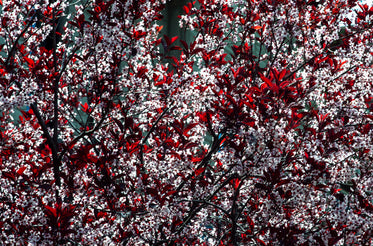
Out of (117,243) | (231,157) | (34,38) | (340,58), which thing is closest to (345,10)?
(340,58)

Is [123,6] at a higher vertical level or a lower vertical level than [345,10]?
lower

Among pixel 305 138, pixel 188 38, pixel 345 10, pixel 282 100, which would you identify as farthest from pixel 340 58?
pixel 188 38

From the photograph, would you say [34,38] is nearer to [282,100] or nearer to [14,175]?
[14,175]

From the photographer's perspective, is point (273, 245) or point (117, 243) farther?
point (117, 243)

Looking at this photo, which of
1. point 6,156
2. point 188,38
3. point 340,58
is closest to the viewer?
point 6,156

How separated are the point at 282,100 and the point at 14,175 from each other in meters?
2.31

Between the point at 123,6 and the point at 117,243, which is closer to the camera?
the point at 123,6

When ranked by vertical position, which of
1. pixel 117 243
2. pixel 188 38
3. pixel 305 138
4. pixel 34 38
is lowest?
pixel 117 243

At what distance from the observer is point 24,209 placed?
277 centimetres

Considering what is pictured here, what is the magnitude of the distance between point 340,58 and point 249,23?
1.23 metres

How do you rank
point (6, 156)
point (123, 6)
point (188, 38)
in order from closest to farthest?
point (123, 6) → point (6, 156) → point (188, 38)

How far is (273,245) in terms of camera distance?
2645mm

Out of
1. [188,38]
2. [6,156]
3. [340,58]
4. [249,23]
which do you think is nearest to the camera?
[6,156]

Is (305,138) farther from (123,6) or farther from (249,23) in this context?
(123,6)
